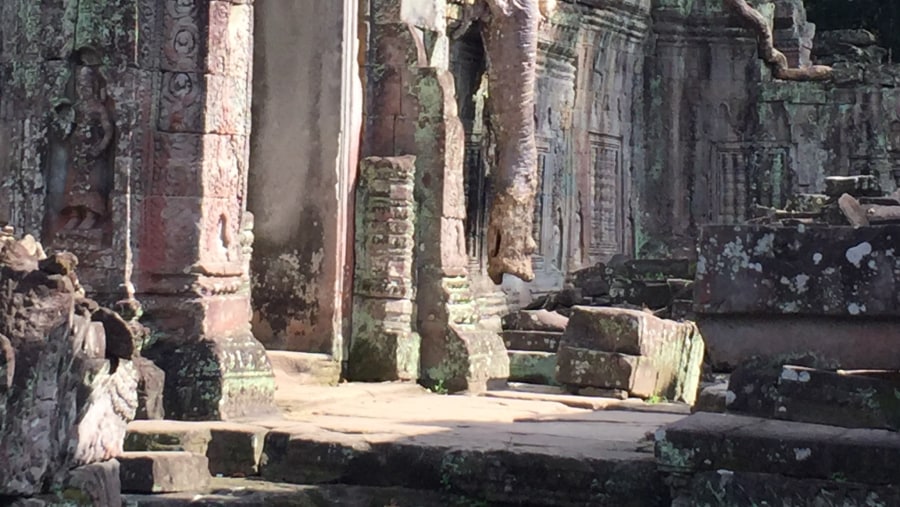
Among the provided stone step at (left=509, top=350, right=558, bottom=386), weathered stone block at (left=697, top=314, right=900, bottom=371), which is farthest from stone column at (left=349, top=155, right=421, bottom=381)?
weathered stone block at (left=697, top=314, right=900, bottom=371)

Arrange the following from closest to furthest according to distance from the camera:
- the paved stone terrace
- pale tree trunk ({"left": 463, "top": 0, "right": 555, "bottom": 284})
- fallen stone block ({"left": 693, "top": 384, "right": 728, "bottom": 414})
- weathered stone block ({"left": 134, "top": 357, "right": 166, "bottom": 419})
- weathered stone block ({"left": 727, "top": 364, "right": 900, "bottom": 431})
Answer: weathered stone block ({"left": 727, "top": 364, "right": 900, "bottom": 431})
the paved stone terrace
fallen stone block ({"left": 693, "top": 384, "right": 728, "bottom": 414})
weathered stone block ({"left": 134, "top": 357, "right": 166, "bottom": 419})
pale tree trunk ({"left": 463, "top": 0, "right": 555, "bottom": 284})

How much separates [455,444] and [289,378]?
3011 mm

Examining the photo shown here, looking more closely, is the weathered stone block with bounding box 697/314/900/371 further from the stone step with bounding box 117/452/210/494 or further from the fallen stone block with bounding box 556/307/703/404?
the fallen stone block with bounding box 556/307/703/404

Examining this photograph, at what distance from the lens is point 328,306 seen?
1134 centimetres

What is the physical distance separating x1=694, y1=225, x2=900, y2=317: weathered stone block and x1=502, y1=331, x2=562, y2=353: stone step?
680 cm

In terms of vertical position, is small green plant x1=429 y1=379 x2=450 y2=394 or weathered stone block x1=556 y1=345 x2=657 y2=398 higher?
weathered stone block x1=556 y1=345 x2=657 y2=398

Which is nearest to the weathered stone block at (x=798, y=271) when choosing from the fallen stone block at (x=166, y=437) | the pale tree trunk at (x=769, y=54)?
the fallen stone block at (x=166, y=437)

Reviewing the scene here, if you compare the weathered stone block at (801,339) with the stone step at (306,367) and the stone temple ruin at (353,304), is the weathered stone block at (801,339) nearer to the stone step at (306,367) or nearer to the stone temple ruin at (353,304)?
the stone temple ruin at (353,304)

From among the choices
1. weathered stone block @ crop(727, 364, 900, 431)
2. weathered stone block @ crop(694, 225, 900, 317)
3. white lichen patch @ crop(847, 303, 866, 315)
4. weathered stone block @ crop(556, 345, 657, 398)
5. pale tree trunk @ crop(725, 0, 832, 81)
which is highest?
pale tree trunk @ crop(725, 0, 832, 81)

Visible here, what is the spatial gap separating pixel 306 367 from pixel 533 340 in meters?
3.41

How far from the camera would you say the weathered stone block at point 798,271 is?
6.82m

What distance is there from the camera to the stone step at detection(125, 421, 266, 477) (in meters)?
8.20

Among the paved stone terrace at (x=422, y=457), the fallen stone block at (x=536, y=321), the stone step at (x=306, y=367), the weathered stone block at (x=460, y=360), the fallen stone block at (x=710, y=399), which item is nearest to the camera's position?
the paved stone terrace at (x=422, y=457)

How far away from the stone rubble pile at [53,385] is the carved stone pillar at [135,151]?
2701 mm
